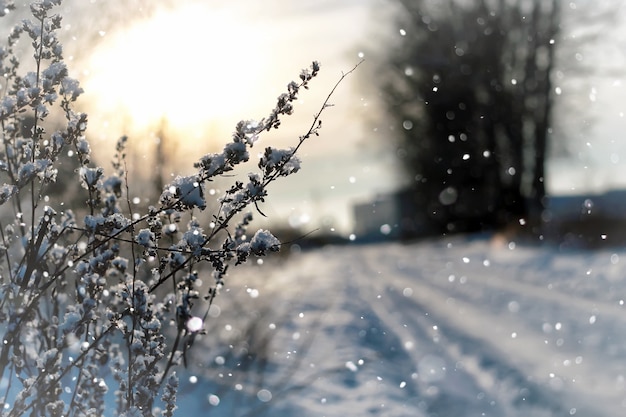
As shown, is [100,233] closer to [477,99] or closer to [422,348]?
[422,348]

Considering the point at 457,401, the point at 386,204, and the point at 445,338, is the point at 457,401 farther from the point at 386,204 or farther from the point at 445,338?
the point at 386,204

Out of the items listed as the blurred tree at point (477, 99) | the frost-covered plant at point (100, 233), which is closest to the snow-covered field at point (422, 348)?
the frost-covered plant at point (100, 233)

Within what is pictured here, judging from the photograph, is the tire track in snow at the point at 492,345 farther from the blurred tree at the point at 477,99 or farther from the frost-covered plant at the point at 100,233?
the blurred tree at the point at 477,99

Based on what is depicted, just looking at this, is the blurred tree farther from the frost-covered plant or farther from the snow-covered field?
the frost-covered plant

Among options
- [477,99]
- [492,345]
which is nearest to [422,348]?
[492,345]

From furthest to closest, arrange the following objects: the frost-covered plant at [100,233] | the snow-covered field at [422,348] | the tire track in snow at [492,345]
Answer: the tire track in snow at [492,345]
the snow-covered field at [422,348]
the frost-covered plant at [100,233]

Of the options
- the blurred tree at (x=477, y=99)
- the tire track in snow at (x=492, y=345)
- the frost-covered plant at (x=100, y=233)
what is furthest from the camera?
the blurred tree at (x=477, y=99)
